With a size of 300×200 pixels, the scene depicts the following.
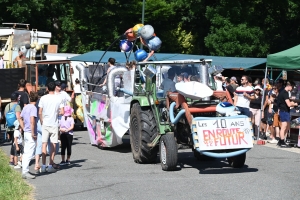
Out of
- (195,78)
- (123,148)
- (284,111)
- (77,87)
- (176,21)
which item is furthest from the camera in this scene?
(176,21)

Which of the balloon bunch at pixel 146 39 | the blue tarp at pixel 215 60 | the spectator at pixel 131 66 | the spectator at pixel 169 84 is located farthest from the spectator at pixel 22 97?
the blue tarp at pixel 215 60

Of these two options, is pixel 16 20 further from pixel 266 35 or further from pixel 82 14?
pixel 266 35

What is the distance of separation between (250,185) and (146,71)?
3.62 m

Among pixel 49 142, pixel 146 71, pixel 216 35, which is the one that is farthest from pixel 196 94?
pixel 216 35

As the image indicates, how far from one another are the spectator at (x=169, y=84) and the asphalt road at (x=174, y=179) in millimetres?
1581

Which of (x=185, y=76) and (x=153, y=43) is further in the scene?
(x=153, y=43)

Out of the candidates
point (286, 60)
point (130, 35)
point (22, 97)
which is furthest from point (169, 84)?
point (130, 35)

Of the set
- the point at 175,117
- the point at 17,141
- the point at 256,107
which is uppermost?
the point at 175,117

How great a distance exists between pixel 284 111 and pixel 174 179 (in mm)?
6496

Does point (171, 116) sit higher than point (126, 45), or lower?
lower

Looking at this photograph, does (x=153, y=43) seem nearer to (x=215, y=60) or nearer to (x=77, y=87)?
(x=77, y=87)

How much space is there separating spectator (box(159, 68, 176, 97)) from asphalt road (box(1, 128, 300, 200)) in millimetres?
1581

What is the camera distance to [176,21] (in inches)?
1838

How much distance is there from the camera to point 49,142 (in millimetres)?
14023
